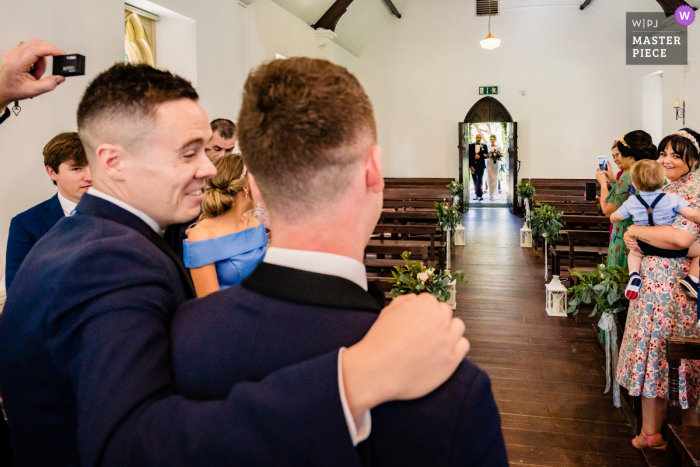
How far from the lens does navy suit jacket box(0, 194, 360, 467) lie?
649 millimetres

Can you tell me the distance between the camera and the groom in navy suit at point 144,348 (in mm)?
653

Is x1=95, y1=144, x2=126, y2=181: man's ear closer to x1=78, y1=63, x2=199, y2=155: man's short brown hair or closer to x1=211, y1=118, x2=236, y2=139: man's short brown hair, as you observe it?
x1=78, y1=63, x2=199, y2=155: man's short brown hair

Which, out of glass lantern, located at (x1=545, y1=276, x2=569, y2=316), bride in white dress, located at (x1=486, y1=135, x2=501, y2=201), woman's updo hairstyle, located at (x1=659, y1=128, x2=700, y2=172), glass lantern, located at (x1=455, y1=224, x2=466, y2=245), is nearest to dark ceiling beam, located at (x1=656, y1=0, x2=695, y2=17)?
glass lantern, located at (x1=455, y1=224, x2=466, y2=245)

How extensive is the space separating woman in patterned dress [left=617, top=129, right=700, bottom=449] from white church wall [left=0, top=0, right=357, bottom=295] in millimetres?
4088

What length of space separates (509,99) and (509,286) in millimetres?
8601

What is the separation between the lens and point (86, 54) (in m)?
4.43

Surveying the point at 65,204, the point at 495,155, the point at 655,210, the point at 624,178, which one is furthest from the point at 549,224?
the point at 495,155

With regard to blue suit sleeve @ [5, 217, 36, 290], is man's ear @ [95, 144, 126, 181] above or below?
above

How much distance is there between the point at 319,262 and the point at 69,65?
111 cm

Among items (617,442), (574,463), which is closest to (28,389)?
(574,463)

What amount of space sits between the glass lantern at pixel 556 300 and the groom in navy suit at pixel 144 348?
5.00 metres

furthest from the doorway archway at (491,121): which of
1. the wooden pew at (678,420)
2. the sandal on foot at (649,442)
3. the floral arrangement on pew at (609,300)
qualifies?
the wooden pew at (678,420)

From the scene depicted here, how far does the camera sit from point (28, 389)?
92 cm

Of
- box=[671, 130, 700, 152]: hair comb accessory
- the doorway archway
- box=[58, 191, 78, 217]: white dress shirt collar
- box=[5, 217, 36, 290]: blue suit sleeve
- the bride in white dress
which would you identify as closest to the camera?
box=[5, 217, 36, 290]: blue suit sleeve
